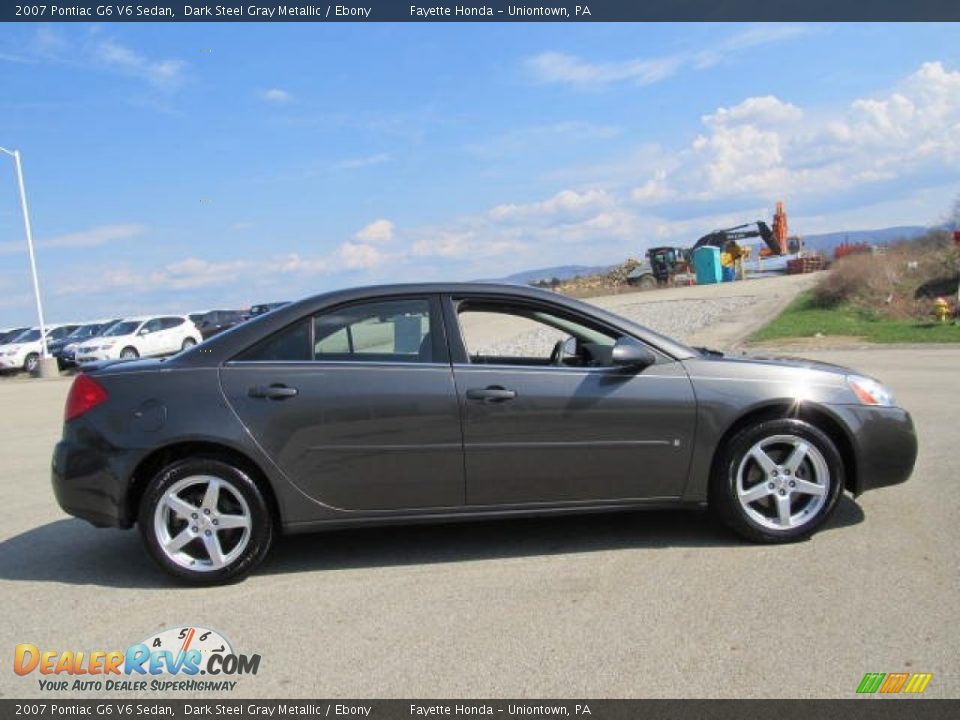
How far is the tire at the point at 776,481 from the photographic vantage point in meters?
4.41

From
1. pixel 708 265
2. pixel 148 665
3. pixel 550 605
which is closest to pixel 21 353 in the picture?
pixel 148 665

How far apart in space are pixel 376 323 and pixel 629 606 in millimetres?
2031

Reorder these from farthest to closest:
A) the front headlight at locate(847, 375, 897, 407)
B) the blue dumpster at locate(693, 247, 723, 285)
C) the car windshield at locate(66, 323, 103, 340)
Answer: the blue dumpster at locate(693, 247, 723, 285) < the car windshield at locate(66, 323, 103, 340) < the front headlight at locate(847, 375, 897, 407)

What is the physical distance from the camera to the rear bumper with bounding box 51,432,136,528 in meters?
4.25

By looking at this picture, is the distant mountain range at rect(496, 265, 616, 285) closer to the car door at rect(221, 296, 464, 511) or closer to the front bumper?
the car door at rect(221, 296, 464, 511)

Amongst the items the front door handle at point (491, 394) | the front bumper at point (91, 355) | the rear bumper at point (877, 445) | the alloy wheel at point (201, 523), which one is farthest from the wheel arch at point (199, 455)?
the front bumper at point (91, 355)

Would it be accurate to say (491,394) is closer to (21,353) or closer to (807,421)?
(807,421)

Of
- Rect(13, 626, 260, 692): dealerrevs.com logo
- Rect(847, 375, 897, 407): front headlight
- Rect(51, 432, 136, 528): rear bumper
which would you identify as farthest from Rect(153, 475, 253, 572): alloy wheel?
Rect(847, 375, 897, 407): front headlight

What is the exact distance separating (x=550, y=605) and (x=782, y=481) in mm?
1576

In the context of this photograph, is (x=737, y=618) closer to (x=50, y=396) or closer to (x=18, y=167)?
(x=50, y=396)

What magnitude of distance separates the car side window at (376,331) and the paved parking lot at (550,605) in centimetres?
119

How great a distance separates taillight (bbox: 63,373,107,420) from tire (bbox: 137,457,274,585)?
1.85 feet
